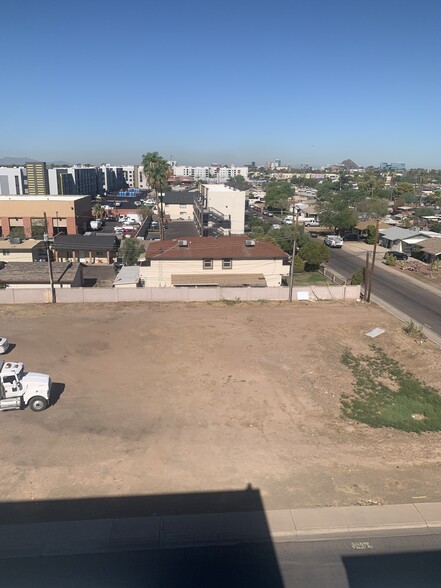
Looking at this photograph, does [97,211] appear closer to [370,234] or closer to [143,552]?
[370,234]

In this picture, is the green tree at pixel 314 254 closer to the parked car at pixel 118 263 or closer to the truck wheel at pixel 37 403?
the parked car at pixel 118 263

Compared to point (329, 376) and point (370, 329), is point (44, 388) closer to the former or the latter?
point (329, 376)

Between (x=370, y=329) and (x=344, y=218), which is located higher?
(x=344, y=218)

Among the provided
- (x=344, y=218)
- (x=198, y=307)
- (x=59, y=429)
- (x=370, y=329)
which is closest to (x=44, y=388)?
(x=59, y=429)

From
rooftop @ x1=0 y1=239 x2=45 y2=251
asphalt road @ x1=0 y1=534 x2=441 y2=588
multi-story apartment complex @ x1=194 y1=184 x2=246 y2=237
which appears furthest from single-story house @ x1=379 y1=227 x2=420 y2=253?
asphalt road @ x1=0 y1=534 x2=441 y2=588

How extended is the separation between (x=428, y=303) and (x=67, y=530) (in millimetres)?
34414

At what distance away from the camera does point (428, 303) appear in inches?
1462

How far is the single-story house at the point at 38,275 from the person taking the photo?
36.4 metres

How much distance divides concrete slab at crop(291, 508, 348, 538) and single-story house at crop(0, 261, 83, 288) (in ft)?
96.6

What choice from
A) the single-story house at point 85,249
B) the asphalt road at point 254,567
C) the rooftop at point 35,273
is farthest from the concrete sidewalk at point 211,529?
the single-story house at point 85,249

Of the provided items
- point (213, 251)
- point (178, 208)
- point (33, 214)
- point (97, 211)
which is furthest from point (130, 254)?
point (178, 208)

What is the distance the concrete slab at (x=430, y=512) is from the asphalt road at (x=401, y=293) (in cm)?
1879

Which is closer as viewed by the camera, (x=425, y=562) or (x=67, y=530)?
(x=425, y=562)

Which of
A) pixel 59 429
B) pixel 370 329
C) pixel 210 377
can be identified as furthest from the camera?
pixel 370 329
